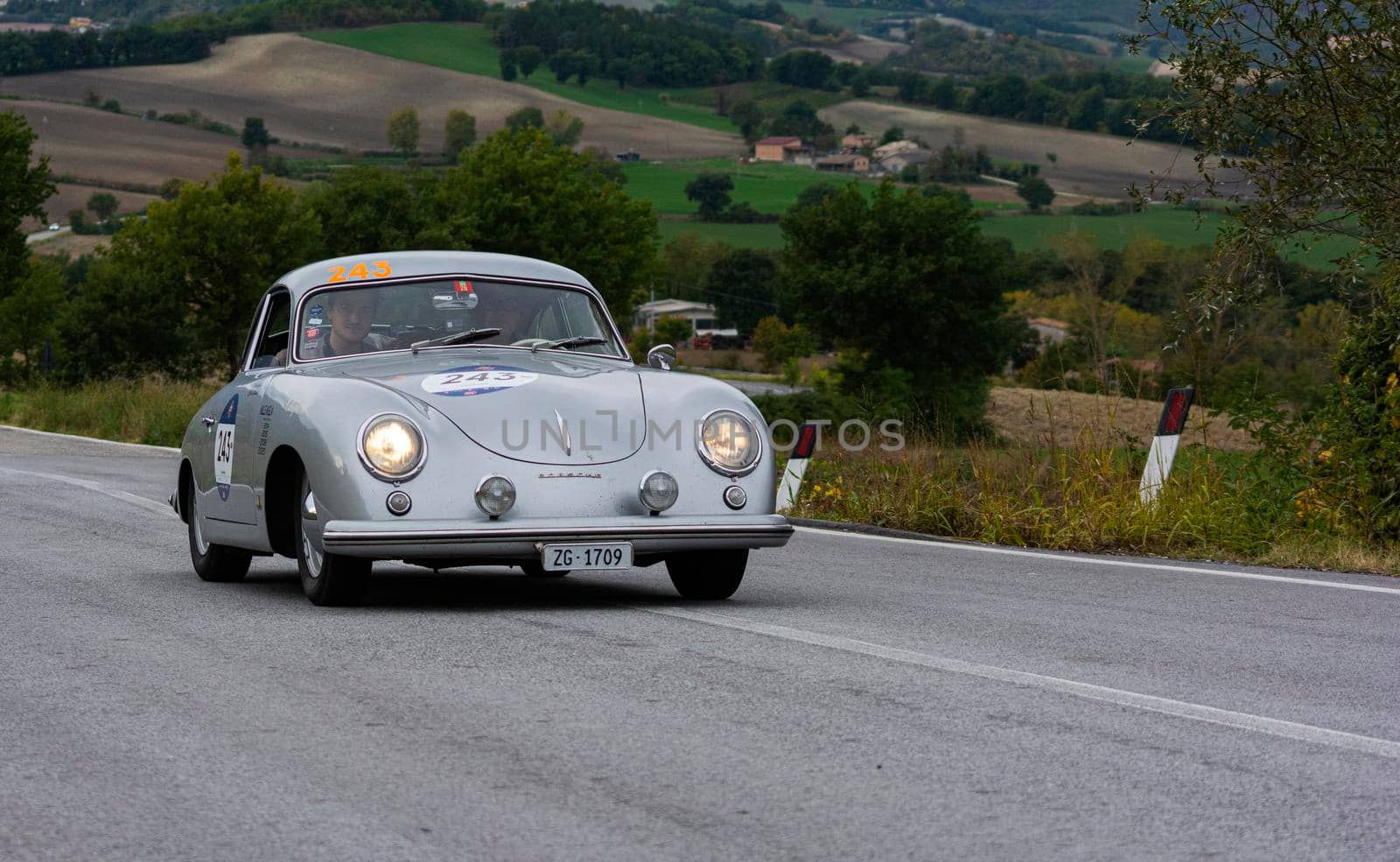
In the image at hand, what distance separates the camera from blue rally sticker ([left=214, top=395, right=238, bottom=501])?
9.32 meters

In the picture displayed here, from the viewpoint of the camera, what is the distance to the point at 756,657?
678cm

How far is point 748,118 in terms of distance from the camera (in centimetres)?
19350

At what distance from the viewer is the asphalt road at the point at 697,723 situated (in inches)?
168

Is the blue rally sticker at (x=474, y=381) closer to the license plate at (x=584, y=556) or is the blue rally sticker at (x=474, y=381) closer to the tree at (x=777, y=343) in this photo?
the license plate at (x=584, y=556)

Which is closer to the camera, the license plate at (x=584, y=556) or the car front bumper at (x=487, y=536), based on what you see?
the car front bumper at (x=487, y=536)

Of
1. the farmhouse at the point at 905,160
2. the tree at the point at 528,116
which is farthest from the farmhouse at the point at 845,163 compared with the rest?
the tree at the point at 528,116

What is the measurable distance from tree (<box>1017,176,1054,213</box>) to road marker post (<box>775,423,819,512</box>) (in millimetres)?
134453

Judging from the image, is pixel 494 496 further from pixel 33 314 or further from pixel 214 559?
pixel 33 314

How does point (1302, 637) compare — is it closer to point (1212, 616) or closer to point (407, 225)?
point (1212, 616)

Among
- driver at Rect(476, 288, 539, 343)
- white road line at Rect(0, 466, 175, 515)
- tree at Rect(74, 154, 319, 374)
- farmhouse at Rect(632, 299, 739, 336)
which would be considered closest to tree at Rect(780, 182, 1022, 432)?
tree at Rect(74, 154, 319, 374)

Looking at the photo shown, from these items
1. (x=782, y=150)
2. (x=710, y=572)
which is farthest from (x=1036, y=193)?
(x=710, y=572)

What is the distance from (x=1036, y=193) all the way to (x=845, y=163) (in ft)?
106

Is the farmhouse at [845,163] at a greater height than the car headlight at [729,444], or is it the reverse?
the car headlight at [729,444]

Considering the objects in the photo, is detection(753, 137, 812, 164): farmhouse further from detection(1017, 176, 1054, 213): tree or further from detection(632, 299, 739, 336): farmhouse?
detection(1017, 176, 1054, 213): tree
